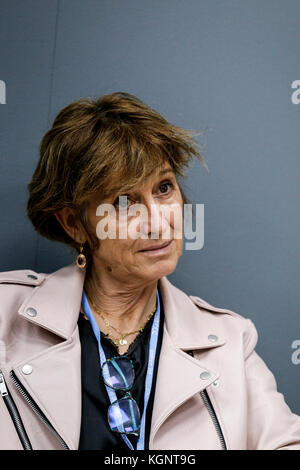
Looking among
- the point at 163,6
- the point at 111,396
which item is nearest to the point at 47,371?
the point at 111,396

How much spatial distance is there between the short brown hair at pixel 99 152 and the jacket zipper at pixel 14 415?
1.44 ft

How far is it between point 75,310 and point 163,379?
0.30 metres

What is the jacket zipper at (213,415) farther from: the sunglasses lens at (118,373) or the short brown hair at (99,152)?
the short brown hair at (99,152)

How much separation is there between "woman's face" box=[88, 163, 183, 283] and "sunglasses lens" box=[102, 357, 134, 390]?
23 centimetres

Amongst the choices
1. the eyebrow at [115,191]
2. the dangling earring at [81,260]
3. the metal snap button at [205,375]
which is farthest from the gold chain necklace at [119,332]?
the eyebrow at [115,191]

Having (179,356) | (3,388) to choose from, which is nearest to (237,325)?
(179,356)

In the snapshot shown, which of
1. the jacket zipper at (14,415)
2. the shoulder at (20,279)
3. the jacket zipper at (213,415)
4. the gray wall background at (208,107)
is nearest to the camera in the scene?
the jacket zipper at (14,415)

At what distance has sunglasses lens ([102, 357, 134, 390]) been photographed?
1418 millimetres

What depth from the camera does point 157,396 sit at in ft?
4.59

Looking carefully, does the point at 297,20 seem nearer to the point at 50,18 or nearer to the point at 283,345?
the point at 50,18

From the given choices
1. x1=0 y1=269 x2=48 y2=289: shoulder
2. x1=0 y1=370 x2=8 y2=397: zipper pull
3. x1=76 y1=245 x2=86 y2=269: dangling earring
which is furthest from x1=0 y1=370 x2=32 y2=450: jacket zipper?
x1=76 y1=245 x2=86 y2=269: dangling earring

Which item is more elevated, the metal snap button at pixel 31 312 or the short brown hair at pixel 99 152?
the short brown hair at pixel 99 152

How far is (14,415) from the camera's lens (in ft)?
4.24

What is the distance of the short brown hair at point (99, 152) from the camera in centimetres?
141
